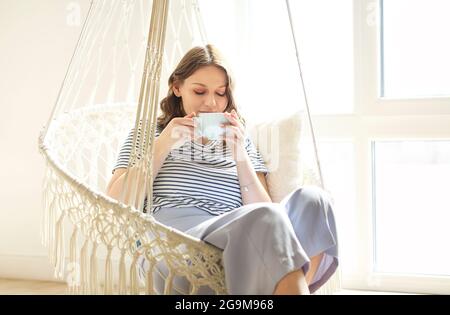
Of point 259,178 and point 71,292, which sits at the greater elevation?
point 259,178

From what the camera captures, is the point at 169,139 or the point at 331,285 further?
the point at 169,139

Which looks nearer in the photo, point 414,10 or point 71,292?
point 71,292

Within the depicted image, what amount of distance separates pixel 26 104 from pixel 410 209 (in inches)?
63.9

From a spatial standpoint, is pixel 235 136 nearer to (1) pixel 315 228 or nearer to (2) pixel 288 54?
(1) pixel 315 228

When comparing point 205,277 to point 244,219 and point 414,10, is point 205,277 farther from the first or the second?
point 414,10

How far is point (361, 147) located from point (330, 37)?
45 cm

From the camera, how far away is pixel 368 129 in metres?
2.60

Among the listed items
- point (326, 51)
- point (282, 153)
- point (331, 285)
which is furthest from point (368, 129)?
point (331, 285)

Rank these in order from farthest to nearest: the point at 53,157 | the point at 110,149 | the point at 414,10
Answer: the point at 414,10 < the point at 110,149 < the point at 53,157

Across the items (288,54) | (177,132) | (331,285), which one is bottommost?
(331,285)

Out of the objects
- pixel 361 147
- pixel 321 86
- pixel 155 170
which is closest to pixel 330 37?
pixel 321 86

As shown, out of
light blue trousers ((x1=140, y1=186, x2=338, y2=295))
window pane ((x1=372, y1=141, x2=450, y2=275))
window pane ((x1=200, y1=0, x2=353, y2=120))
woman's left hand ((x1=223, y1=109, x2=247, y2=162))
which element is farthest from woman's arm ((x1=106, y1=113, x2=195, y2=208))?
window pane ((x1=372, y1=141, x2=450, y2=275))
